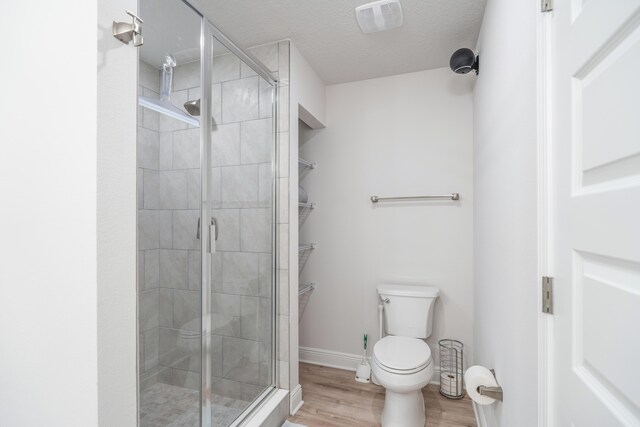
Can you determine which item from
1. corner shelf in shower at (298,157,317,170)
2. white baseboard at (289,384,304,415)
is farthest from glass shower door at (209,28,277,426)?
corner shelf in shower at (298,157,317,170)

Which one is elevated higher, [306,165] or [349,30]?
[349,30]

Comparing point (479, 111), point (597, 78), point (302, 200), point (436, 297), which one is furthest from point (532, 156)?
point (302, 200)

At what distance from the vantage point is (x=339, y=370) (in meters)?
2.59

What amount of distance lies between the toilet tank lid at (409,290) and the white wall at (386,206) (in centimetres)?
8

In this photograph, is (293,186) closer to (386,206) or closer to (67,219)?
(386,206)

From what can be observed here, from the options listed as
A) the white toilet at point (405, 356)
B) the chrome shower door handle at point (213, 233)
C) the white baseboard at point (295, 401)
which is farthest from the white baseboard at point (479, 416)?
the chrome shower door handle at point (213, 233)

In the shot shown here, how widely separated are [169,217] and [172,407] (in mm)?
884

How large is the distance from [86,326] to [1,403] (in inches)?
23.0

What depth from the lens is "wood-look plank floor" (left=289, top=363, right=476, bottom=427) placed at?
1.92m

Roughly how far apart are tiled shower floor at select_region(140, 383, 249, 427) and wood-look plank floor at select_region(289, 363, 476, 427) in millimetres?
629

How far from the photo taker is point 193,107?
A: 1456mm

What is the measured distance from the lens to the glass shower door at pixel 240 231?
159cm

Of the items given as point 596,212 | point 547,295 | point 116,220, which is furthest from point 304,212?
point 596,212

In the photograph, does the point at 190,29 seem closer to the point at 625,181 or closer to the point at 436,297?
the point at 625,181
